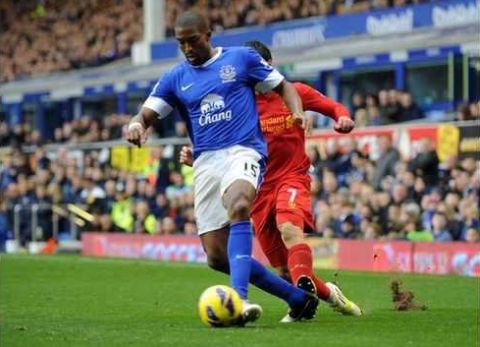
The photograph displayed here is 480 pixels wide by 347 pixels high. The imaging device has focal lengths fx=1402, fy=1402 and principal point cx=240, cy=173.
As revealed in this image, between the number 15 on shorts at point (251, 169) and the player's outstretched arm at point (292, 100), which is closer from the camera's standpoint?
the number 15 on shorts at point (251, 169)

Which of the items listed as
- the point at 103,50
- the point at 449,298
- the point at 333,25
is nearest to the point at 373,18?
the point at 333,25

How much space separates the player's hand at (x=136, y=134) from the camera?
1057 centimetres

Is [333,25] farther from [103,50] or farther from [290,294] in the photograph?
[290,294]

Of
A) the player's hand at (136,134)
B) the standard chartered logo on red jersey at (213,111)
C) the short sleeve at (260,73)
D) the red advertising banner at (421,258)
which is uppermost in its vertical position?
the short sleeve at (260,73)

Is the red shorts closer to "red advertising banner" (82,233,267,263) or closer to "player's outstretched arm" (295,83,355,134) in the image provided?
"player's outstretched arm" (295,83,355,134)

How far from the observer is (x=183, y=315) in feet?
40.2

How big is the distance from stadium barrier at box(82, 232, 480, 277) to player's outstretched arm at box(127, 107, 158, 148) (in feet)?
21.9

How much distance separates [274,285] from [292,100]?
1.50 metres

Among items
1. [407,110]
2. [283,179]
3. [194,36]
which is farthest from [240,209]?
[407,110]

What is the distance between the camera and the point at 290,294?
10766 mm

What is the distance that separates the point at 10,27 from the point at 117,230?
21.8 meters

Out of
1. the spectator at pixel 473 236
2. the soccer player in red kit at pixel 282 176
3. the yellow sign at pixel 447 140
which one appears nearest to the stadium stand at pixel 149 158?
the yellow sign at pixel 447 140

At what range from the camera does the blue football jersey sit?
422 inches

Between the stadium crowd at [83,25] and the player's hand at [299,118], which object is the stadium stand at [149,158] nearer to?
the stadium crowd at [83,25]
